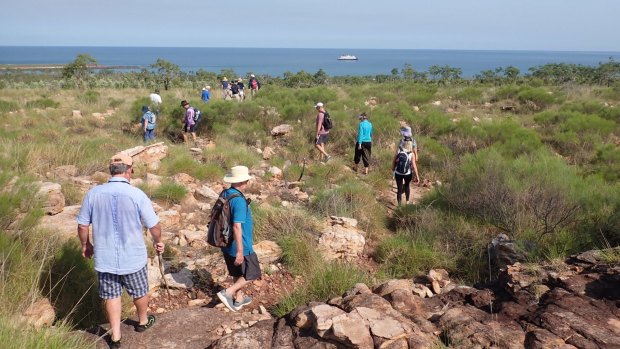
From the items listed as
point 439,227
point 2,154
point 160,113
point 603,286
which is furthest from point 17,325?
point 160,113

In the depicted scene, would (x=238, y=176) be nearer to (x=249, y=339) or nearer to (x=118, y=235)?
(x=118, y=235)

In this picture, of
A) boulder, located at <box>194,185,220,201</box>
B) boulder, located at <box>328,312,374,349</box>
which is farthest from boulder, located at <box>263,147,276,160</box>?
boulder, located at <box>328,312,374,349</box>

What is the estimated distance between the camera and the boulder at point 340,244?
6.59 m

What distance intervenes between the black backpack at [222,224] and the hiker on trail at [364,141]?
6.95 metres

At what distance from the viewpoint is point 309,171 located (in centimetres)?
1155

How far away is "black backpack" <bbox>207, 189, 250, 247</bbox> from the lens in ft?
15.3

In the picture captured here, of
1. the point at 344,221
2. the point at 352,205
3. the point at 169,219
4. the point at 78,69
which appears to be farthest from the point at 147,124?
the point at 78,69

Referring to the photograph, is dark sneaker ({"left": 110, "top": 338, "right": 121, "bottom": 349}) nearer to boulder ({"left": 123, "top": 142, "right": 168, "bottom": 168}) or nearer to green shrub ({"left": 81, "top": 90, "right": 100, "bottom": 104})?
boulder ({"left": 123, "top": 142, "right": 168, "bottom": 168})

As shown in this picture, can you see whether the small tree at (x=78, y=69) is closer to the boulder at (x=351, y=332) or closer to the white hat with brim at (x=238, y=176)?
the white hat with brim at (x=238, y=176)

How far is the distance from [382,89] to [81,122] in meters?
17.9

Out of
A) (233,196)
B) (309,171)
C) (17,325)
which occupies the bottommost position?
(309,171)

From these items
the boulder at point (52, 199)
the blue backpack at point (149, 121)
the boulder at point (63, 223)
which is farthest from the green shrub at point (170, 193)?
the blue backpack at point (149, 121)

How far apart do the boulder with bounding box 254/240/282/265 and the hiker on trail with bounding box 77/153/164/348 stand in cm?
235

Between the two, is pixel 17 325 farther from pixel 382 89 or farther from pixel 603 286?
pixel 382 89
